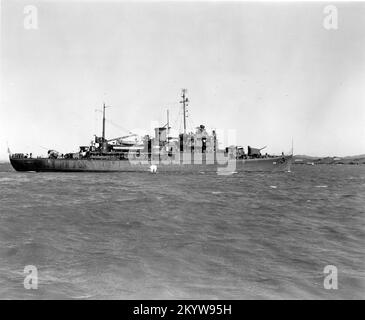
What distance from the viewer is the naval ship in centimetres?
Result: 6375

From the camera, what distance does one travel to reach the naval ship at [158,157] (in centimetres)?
6375

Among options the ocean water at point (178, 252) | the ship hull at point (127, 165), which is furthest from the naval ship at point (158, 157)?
the ocean water at point (178, 252)

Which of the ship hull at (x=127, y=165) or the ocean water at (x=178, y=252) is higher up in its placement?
the ship hull at (x=127, y=165)

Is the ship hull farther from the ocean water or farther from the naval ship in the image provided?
the ocean water

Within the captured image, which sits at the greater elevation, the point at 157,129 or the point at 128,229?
the point at 157,129

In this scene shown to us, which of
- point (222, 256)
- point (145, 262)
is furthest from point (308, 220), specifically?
point (145, 262)

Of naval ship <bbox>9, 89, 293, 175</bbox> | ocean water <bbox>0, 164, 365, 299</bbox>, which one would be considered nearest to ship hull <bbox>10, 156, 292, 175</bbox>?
naval ship <bbox>9, 89, 293, 175</bbox>

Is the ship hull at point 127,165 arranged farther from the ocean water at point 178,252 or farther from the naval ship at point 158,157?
the ocean water at point 178,252

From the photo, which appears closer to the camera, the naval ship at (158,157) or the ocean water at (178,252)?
the ocean water at (178,252)

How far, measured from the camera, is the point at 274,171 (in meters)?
74.7

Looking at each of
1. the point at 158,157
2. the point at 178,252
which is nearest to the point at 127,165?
the point at 158,157

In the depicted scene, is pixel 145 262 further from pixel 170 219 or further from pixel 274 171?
pixel 274 171
